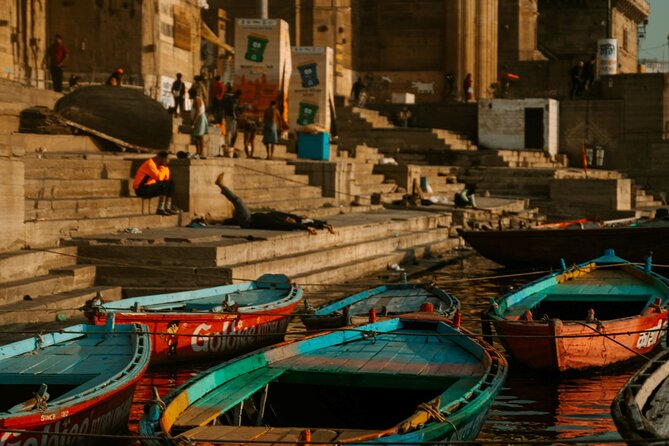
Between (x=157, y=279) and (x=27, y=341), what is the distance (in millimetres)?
5736

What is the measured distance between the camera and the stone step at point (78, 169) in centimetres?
1808

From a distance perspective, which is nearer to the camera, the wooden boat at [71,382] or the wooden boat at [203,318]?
the wooden boat at [71,382]

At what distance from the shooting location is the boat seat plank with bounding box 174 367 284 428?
8.14 m

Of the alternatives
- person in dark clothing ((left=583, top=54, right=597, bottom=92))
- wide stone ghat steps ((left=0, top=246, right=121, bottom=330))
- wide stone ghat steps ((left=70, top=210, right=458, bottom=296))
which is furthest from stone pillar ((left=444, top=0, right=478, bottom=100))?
wide stone ghat steps ((left=0, top=246, right=121, bottom=330))

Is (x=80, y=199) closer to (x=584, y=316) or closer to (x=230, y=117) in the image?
(x=584, y=316)

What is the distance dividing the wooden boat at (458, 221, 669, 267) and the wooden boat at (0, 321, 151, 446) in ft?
39.1

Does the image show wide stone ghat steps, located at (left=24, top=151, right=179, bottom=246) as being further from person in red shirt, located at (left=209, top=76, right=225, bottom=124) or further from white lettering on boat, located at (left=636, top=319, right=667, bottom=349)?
person in red shirt, located at (left=209, top=76, right=225, bottom=124)

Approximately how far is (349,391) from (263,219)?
10182 mm

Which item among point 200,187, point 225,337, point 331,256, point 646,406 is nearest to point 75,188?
point 200,187

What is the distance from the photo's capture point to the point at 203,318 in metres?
12.4

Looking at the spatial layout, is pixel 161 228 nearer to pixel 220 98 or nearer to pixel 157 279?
pixel 157 279

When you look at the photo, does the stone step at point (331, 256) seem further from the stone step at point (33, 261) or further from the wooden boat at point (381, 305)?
the stone step at point (33, 261)

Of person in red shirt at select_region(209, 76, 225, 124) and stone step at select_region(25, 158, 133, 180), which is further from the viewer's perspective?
person in red shirt at select_region(209, 76, 225, 124)

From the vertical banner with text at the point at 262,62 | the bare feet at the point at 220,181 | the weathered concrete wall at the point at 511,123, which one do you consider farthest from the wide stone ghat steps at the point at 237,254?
the weathered concrete wall at the point at 511,123
